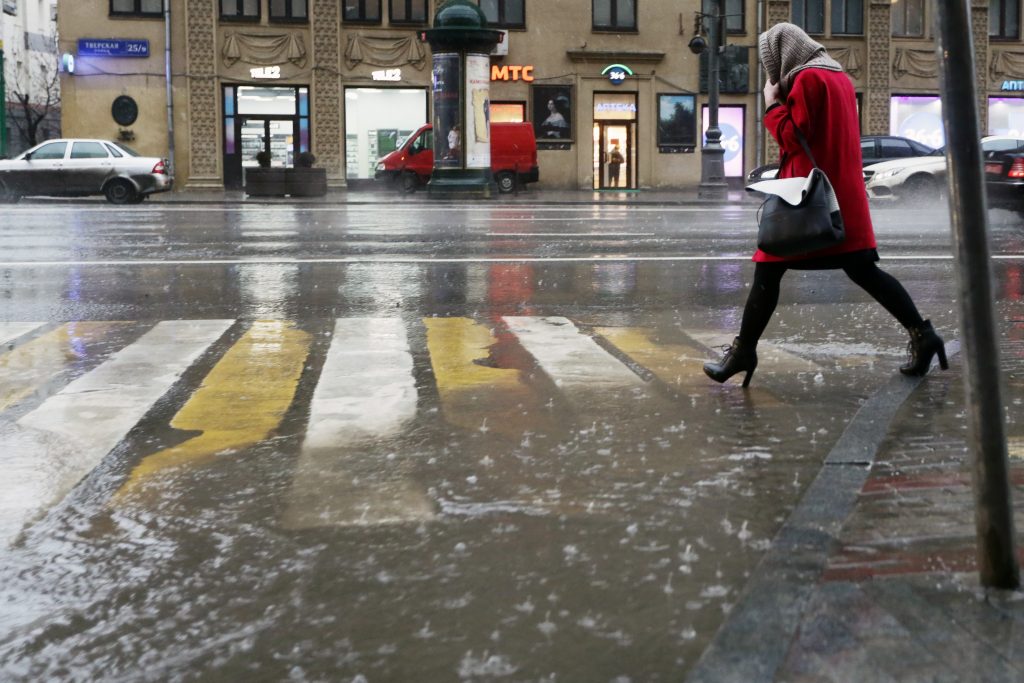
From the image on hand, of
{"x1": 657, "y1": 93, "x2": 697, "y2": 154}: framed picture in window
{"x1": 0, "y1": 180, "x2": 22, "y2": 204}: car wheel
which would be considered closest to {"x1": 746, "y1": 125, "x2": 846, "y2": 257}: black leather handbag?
{"x1": 0, "y1": 180, "x2": 22, "y2": 204}: car wheel

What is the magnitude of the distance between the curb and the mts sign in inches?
1375

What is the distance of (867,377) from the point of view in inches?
238

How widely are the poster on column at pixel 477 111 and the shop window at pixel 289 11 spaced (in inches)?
378

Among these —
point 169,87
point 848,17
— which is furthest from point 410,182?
point 848,17

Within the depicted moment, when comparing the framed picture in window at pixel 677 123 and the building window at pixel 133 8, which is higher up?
the building window at pixel 133 8

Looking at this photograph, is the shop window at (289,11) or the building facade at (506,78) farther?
the shop window at (289,11)

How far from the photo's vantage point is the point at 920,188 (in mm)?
25688

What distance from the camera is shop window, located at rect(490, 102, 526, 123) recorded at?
39031 millimetres

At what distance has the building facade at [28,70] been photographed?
171 ft

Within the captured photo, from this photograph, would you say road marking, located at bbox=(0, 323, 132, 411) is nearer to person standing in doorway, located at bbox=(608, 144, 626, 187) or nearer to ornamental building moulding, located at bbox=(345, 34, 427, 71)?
ornamental building moulding, located at bbox=(345, 34, 427, 71)

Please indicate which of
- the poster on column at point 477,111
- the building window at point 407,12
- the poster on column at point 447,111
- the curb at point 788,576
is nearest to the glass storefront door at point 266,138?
the building window at point 407,12

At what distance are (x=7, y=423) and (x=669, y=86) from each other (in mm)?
36464

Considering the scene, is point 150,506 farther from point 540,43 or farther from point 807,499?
point 540,43

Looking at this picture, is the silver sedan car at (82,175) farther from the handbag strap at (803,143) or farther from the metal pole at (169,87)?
the handbag strap at (803,143)
